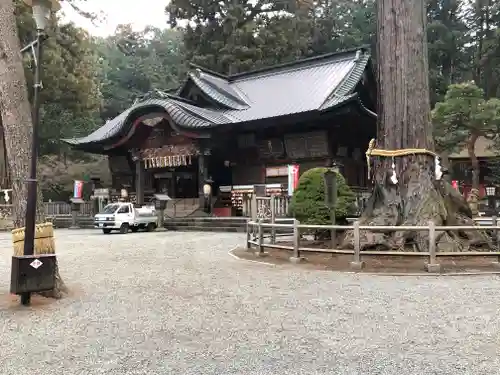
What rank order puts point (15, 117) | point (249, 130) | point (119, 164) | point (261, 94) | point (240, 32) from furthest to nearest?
point (240, 32), point (119, 164), point (261, 94), point (249, 130), point (15, 117)

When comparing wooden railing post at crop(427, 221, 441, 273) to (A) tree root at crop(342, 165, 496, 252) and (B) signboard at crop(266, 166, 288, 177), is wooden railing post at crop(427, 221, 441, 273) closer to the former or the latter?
(A) tree root at crop(342, 165, 496, 252)

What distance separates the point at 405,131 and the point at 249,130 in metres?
13.1

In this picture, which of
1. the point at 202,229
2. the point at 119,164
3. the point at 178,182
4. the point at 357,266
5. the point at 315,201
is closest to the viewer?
the point at 357,266

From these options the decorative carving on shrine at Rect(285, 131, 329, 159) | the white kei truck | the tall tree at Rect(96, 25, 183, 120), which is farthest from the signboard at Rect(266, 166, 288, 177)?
the tall tree at Rect(96, 25, 183, 120)

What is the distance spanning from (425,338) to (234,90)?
77.1 ft

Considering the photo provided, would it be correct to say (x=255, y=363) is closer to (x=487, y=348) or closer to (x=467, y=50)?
(x=487, y=348)

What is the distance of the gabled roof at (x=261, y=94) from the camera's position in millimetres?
21234

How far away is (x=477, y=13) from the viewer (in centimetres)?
3853

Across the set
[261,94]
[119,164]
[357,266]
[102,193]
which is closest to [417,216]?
[357,266]

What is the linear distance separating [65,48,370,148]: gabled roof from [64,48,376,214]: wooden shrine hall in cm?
6

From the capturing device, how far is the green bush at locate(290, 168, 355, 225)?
435 inches

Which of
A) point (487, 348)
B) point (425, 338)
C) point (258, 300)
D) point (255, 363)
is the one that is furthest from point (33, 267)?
point (487, 348)

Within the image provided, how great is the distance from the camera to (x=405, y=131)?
9.76 metres

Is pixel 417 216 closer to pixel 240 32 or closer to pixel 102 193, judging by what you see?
pixel 102 193
